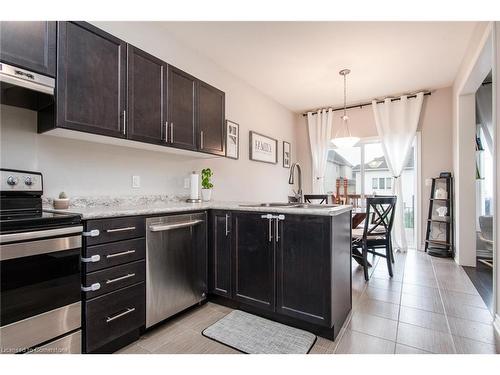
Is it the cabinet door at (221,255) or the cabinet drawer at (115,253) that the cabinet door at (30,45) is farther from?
the cabinet door at (221,255)

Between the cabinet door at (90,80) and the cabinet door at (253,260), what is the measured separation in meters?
1.19

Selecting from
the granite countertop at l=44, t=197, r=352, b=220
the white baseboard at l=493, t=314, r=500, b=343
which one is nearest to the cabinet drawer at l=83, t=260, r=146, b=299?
the granite countertop at l=44, t=197, r=352, b=220

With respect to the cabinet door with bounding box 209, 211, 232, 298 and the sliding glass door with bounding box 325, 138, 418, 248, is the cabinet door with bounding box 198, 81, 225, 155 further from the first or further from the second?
the sliding glass door with bounding box 325, 138, 418, 248

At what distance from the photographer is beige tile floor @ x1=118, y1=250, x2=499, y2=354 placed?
5.41 ft

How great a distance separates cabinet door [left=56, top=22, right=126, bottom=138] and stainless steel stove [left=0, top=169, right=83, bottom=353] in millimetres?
496

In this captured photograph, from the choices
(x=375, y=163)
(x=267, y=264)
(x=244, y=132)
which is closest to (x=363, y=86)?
(x=375, y=163)

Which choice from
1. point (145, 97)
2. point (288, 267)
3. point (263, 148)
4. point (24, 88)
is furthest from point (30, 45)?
point (263, 148)

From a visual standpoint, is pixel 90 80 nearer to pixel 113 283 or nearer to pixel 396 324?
pixel 113 283

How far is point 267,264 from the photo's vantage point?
1.95 metres

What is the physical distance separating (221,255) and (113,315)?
0.91 m

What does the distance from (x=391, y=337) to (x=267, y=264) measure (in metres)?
0.99

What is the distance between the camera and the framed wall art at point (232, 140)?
137 inches

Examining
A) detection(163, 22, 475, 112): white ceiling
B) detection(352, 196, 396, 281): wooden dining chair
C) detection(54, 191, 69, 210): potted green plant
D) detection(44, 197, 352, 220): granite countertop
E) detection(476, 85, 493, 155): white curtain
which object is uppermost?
detection(163, 22, 475, 112): white ceiling

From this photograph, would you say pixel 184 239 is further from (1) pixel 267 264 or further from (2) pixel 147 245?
(1) pixel 267 264
